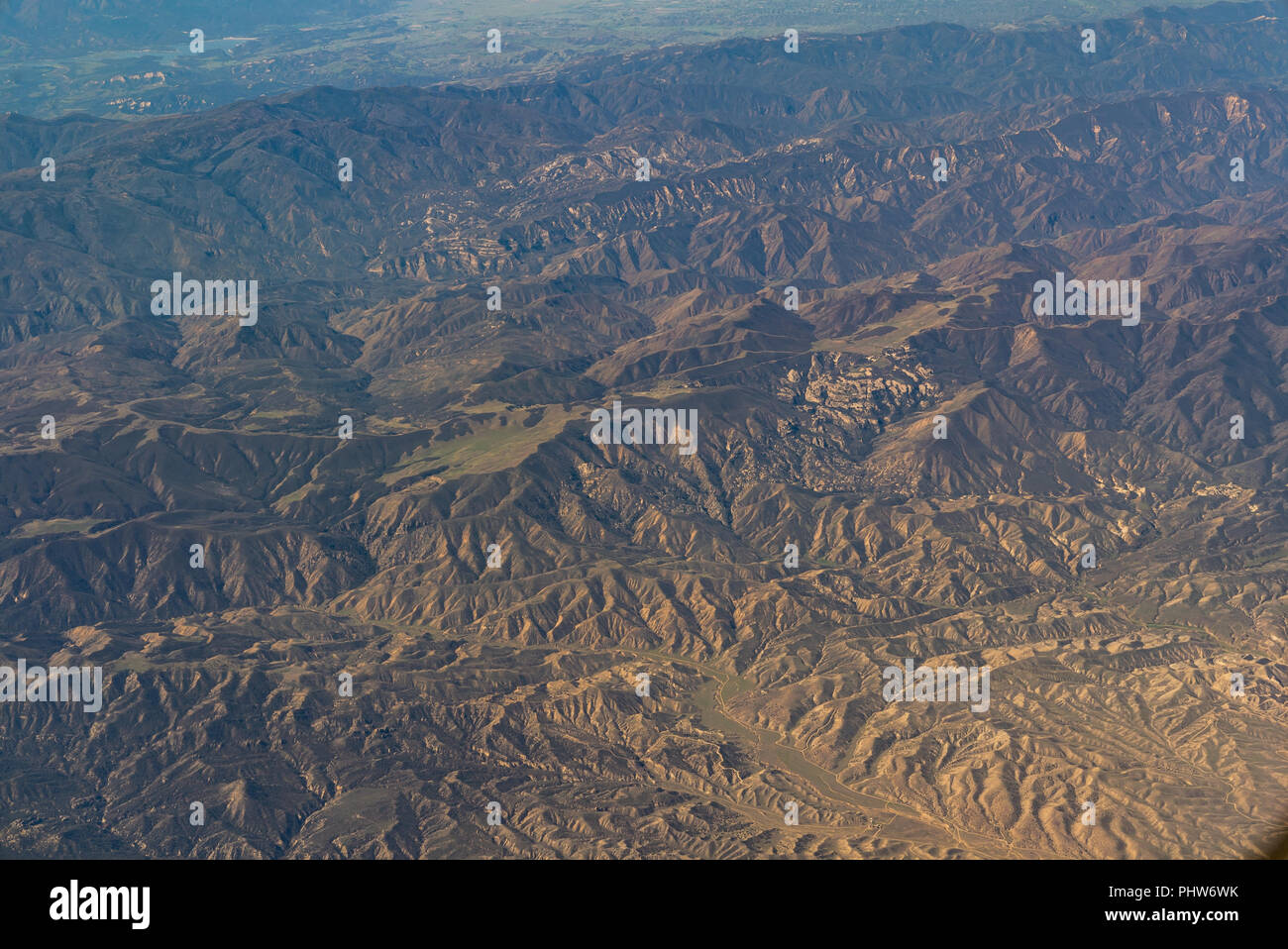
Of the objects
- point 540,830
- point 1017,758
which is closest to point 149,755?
point 540,830

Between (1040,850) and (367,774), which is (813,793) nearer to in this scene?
(1040,850)

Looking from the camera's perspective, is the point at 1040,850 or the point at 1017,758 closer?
the point at 1040,850

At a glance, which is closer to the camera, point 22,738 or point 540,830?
point 540,830

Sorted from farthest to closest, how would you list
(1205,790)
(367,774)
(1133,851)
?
1. (367,774)
2. (1205,790)
3. (1133,851)

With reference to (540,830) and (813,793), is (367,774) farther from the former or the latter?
A: (813,793)
